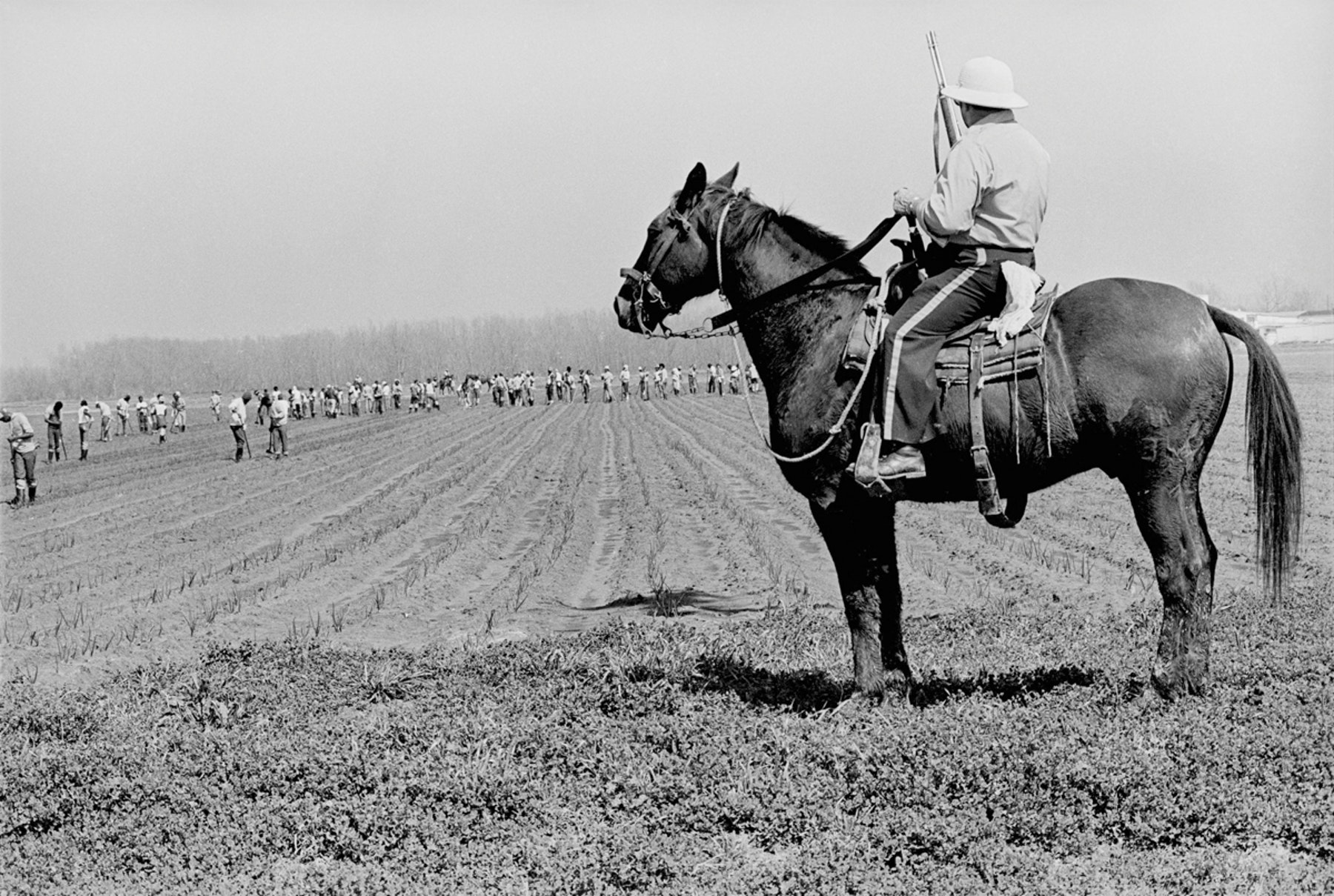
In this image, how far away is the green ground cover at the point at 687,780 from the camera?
4.79 metres

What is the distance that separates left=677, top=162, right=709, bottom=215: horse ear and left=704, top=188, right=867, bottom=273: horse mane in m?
0.13

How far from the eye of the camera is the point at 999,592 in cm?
1129

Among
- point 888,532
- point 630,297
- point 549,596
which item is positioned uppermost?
point 630,297

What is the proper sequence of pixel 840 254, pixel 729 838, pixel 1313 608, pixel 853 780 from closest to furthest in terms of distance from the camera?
1. pixel 729 838
2. pixel 853 780
3. pixel 840 254
4. pixel 1313 608

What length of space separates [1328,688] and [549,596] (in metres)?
7.68

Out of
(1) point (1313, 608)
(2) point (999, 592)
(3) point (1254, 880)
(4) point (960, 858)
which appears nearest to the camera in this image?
(3) point (1254, 880)

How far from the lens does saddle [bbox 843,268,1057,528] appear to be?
631cm

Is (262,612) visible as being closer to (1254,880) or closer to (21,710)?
(21,710)

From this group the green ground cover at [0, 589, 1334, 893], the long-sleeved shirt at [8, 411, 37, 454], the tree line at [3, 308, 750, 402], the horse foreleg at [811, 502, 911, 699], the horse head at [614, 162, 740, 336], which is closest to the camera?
the green ground cover at [0, 589, 1334, 893]

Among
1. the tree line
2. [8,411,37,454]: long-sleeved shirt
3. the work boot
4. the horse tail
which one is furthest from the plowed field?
the tree line

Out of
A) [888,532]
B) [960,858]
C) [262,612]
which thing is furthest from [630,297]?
[262,612]

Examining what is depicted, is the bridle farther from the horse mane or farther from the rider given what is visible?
the rider

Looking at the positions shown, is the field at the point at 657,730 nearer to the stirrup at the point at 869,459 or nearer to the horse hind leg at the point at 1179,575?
the horse hind leg at the point at 1179,575

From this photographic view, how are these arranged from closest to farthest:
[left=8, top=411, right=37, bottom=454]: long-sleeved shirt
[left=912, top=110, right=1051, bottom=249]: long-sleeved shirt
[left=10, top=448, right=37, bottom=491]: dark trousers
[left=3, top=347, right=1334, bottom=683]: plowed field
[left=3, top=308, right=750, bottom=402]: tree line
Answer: [left=912, top=110, right=1051, bottom=249]: long-sleeved shirt < [left=3, top=347, right=1334, bottom=683]: plowed field < [left=8, top=411, right=37, bottom=454]: long-sleeved shirt < [left=10, top=448, right=37, bottom=491]: dark trousers < [left=3, top=308, right=750, bottom=402]: tree line
